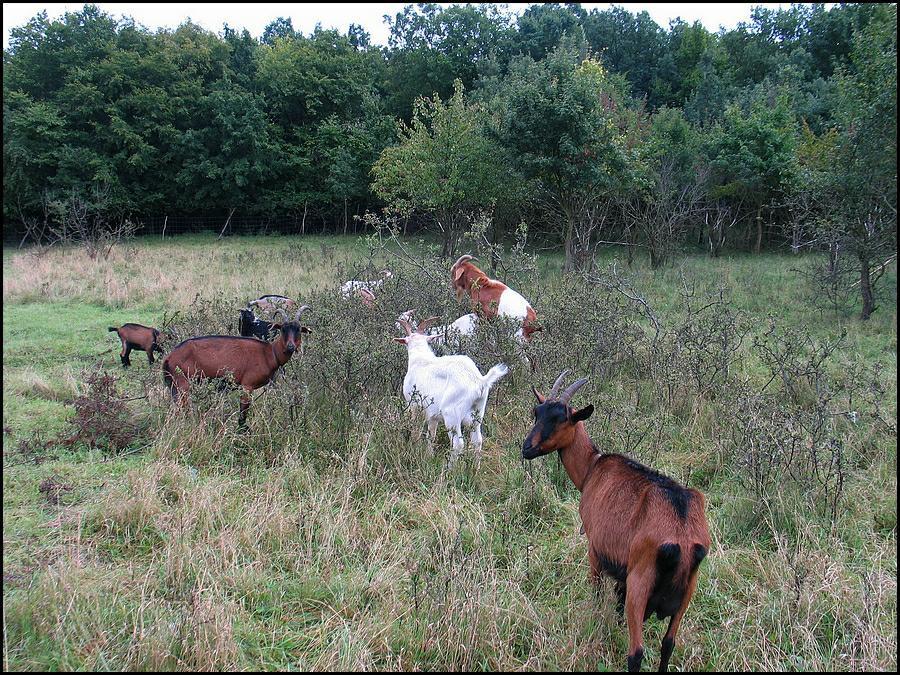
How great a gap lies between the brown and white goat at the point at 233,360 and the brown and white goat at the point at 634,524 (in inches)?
122

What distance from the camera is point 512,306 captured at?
7.85m

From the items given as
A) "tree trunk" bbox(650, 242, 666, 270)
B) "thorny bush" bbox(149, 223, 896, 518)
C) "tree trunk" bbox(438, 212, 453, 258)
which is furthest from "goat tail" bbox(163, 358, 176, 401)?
"tree trunk" bbox(650, 242, 666, 270)

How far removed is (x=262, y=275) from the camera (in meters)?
14.2

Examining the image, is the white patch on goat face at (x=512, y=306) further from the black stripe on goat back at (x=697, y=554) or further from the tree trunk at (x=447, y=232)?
the tree trunk at (x=447, y=232)

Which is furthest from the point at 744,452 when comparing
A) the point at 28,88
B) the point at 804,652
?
the point at 28,88

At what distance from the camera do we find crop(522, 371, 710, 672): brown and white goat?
2.60 metres

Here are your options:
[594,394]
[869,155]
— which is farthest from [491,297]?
[869,155]

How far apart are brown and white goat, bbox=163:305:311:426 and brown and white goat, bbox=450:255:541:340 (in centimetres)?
248

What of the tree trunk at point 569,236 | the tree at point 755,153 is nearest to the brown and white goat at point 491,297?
the tree trunk at point 569,236

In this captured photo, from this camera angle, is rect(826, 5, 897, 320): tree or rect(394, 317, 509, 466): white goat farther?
rect(826, 5, 897, 320): tree

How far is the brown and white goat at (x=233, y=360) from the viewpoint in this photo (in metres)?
5.61

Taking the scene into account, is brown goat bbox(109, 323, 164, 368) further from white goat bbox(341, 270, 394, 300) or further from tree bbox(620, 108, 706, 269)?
tree bbox(620, 108, 706, 269)

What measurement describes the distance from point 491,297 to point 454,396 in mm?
3619

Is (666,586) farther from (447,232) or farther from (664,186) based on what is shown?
(664,186)
